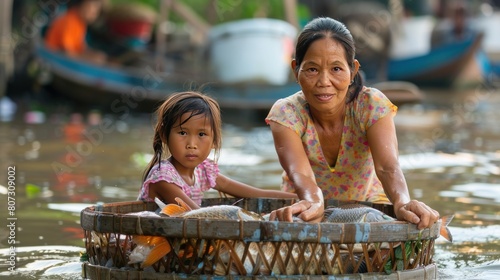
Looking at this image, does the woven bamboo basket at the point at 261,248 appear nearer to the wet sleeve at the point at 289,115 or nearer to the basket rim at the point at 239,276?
the basket rim at the point at 239,276

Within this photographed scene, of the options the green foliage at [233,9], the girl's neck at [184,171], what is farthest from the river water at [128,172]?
the green foliage at [233,9]

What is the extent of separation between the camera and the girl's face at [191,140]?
3.45 m

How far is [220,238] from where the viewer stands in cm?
262

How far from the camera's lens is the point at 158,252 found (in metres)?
2.69

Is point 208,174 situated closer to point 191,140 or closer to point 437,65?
point 191,140

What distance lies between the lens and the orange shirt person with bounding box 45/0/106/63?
12.4 metres

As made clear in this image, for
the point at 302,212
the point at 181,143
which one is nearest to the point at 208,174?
the point at 181,143

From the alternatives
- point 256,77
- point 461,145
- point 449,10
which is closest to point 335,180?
point 461,145

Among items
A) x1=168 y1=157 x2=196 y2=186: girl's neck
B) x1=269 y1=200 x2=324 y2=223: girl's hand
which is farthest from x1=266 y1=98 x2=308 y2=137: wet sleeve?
x1=269 y1=200 x2=324 y2=223: girl's hand

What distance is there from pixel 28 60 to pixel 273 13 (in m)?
6.84

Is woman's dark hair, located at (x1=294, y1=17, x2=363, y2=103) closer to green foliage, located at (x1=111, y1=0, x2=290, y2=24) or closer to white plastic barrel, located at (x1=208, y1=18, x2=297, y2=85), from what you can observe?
white plastic barrel, located at (x1=208, y1=18, x2=297, y2=85)

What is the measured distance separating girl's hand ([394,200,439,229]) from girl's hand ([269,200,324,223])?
291mm

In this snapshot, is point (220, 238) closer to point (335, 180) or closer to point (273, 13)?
point (335, 180)

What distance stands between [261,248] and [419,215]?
54cm
